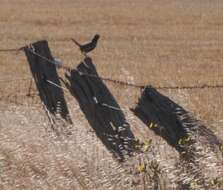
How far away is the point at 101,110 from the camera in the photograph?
602 centimetres

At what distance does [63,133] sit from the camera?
6.67m

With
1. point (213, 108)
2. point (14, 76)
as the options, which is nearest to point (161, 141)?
point (213, 108)

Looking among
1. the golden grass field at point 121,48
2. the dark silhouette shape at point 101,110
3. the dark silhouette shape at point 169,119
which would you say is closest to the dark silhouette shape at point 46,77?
the golden grass field at point 121,48

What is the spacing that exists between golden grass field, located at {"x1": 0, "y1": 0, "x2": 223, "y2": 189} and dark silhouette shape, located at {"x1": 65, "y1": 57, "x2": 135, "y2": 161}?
29cm

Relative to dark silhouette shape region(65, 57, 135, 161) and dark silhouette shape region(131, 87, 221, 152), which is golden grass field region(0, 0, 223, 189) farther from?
dark silhouette shape region(131, 87, 221, 152)

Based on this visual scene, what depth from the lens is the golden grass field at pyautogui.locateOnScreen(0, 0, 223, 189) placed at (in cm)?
734

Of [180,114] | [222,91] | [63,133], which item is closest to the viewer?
[180,114]

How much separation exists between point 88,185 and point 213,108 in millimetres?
3868

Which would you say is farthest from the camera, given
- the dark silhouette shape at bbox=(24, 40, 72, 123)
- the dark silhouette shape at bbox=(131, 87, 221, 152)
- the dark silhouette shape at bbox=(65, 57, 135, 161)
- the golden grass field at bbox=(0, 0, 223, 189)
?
the golden grass field at bbox=(0, 0, 223, 189)

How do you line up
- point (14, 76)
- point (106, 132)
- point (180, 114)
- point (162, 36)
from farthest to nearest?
point (162, 36), point (14, 76), point (106, 132), point (180, 114)

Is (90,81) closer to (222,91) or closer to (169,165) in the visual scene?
(169,165)

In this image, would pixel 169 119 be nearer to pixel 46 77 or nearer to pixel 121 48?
pixel 46 77

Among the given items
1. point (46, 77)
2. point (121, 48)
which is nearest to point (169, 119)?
point (46, 77)

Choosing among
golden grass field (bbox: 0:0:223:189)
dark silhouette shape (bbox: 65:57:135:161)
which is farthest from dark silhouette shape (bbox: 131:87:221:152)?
golden grass field (bbox: 0:0:223:189)
